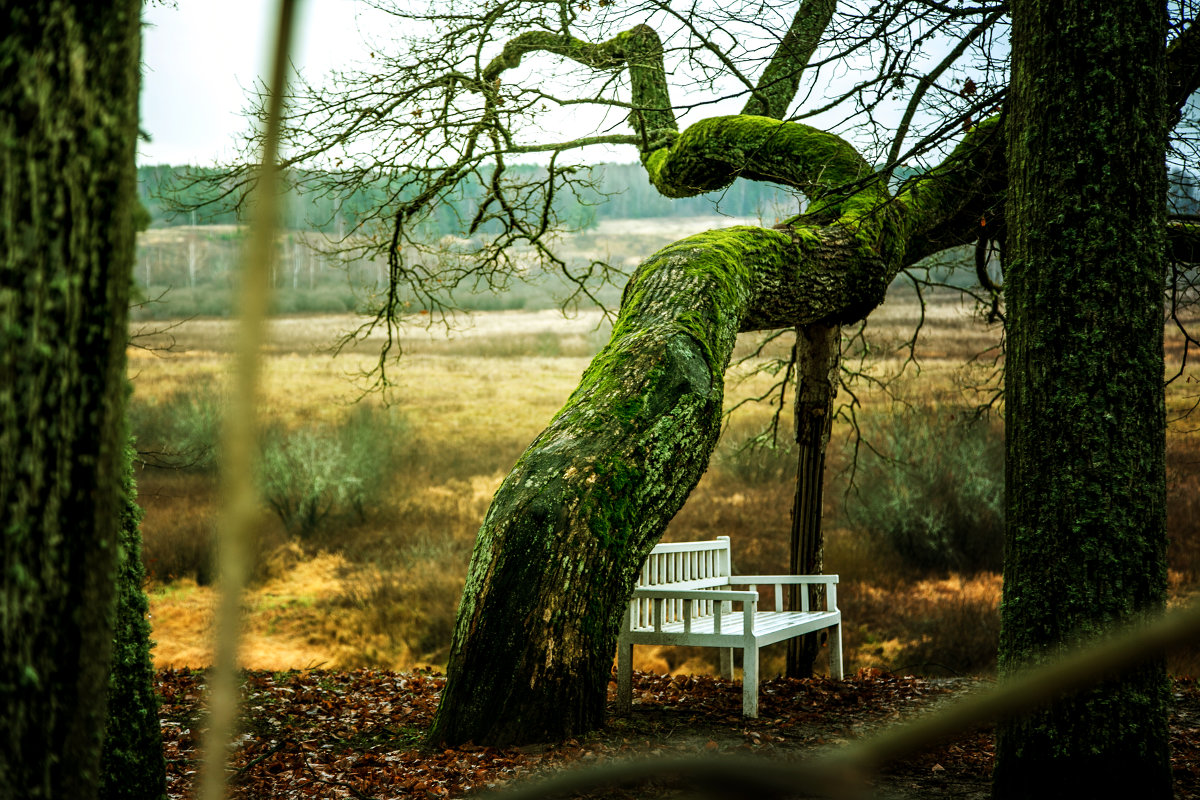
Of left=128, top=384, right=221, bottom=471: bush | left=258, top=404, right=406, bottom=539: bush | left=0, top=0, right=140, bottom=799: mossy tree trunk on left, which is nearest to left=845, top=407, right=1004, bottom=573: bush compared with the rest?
left=258, top=404, right=406, bottom=539: bush

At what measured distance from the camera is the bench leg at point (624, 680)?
4854 millimetres

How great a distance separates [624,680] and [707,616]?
1383 mm

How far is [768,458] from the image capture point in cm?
1305

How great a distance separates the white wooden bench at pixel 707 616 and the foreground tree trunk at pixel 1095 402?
191cm

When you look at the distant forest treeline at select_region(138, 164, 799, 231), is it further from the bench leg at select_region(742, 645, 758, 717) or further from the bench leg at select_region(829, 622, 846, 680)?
the bench leg at select_region(829, 622, 846, 680)

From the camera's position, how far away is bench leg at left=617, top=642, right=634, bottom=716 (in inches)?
191

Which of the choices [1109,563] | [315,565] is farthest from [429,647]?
[1109,563]

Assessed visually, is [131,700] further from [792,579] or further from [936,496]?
[936,496]

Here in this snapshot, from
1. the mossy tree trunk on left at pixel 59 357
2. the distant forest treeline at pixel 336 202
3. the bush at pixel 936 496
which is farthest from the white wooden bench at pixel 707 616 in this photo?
the bush at pixel 936 496

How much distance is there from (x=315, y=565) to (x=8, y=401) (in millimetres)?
11948

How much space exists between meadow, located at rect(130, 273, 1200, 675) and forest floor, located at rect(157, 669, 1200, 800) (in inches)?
134

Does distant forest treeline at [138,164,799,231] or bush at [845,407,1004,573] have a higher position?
distant forest treeline at [138,164,799,231]

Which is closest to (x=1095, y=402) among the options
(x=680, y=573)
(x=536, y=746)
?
(x=536, y=746)

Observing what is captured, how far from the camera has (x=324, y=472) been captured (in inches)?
499
